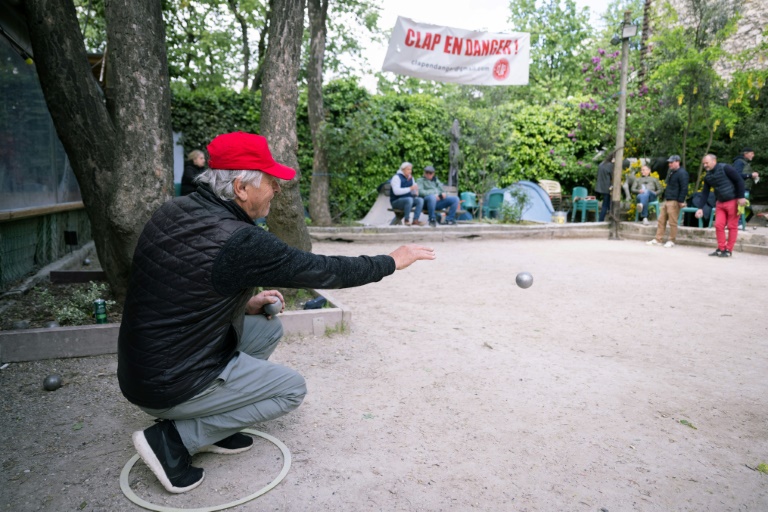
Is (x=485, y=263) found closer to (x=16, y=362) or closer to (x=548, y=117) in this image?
(x=16, y=362)

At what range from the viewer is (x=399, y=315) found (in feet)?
19.2

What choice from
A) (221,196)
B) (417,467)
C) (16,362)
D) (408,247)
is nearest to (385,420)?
(417,467)

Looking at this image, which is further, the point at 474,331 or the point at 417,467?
the point at 474,331

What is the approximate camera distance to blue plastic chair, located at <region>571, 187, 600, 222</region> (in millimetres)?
15680

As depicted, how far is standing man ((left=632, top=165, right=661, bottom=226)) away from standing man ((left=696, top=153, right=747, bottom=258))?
3404 millimetres

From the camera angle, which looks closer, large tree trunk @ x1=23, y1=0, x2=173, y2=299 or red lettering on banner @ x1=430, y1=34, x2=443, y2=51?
large tree trunk @ x1=23, y1=0, x2=173, y2=299

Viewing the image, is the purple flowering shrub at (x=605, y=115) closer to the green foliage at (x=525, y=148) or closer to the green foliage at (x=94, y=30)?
the green foliage at (x=525, y=148)

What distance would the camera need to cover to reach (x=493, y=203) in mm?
15555

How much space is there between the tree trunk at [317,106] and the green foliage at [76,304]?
7.37 m

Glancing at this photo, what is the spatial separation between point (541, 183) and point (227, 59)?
53.4 ft

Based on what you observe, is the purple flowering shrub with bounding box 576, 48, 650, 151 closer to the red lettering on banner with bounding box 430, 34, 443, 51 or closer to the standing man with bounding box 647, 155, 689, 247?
the standing man with bounding box 647, 155, 689, 247

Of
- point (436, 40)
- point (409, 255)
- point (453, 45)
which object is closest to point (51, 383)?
point (409, 255)

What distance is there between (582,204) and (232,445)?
1470cm

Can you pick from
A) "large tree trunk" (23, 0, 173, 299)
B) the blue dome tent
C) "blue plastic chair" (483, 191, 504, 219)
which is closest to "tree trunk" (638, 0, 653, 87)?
the blue dome tent
